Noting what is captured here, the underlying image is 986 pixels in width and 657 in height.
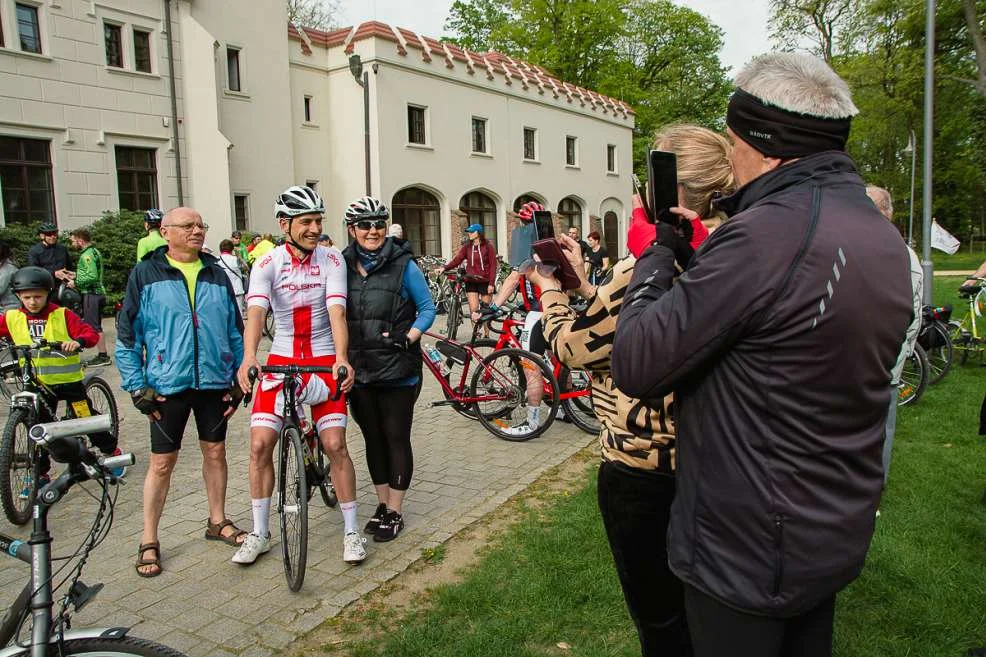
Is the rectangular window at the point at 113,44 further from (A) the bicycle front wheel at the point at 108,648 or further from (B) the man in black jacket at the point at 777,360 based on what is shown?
(B) the man in black jacket at the point at 777,360

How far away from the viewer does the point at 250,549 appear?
4.04 m

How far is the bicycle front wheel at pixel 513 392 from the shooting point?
21.5ft

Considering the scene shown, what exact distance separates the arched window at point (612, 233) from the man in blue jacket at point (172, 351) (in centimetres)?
3529

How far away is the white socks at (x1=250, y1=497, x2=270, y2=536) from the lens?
4.00 metres

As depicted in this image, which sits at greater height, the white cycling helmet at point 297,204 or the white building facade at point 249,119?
the white building facade at point 249,119

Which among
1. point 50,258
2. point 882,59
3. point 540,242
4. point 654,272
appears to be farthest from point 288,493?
point 882,59

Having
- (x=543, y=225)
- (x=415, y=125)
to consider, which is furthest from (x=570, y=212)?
(x=543, y=225)

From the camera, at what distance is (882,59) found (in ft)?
117

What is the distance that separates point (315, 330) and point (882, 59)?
39.6 meters

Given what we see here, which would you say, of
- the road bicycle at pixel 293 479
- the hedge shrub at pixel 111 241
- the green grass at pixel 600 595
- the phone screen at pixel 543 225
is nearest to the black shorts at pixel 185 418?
the road bicycle at pixel 293 479

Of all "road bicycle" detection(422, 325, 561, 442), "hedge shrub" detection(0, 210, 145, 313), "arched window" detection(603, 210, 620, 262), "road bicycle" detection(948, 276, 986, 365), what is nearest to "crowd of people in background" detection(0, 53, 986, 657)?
"road bicycle" detection(422, 325, 561, 442)

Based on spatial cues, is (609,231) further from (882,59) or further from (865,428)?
(865,428)

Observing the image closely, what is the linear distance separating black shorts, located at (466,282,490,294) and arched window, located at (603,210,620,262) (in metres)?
26.8

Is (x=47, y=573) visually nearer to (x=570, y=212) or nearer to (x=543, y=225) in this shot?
(x=543, y=225)
